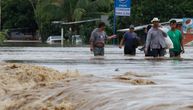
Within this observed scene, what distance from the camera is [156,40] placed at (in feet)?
56.7

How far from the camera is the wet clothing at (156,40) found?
17.2m

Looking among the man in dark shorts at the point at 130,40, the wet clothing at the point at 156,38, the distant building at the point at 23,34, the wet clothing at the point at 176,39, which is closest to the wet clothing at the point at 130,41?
the man in dark shorts at the point at 130,40

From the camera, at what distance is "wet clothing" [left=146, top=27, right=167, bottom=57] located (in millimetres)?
17172

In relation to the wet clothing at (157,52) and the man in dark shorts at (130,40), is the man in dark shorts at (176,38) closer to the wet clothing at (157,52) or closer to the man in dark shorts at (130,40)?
the wet clothing at (157,52)

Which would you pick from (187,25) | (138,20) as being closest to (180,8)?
(138,20)

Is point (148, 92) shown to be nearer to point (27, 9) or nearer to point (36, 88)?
point (36, 88)

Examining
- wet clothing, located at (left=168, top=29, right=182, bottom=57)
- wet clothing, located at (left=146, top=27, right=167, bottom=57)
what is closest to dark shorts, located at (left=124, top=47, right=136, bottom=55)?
wet clothing, located at (left=146, top=27, right=167, bottom=57)

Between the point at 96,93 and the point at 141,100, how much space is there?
1.18 metres

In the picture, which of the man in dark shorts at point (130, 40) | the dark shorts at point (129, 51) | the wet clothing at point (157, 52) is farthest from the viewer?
the dark shorts at point (129, 51)

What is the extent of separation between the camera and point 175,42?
1719 cm

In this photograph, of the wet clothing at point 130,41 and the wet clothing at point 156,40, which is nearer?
the wet clothing at point 156,40

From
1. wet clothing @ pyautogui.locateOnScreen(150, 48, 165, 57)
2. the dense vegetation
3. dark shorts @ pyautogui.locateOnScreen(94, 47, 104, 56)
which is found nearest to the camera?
wet clothing @ pyautogui.locateOnScreen(150, 48, 165, 57)

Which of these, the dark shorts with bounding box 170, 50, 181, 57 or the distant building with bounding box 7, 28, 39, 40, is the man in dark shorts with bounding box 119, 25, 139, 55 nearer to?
the dark shorts with bounding box 170, 50, 181, 57

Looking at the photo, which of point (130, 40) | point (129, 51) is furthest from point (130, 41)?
point (129, 51)
